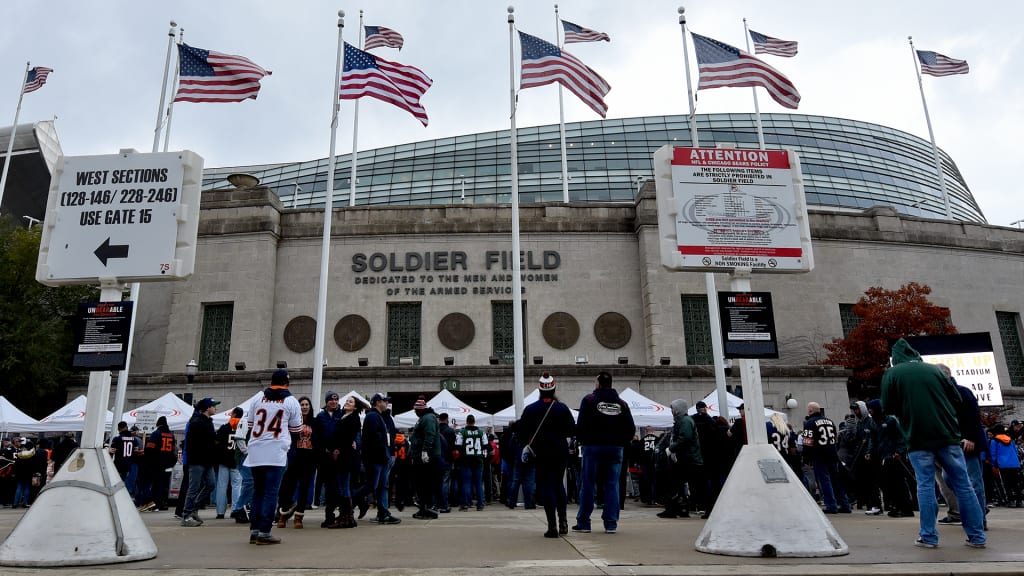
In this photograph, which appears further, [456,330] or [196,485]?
[456,330]

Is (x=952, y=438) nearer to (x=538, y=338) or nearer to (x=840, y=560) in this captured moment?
(x=840, y=560)

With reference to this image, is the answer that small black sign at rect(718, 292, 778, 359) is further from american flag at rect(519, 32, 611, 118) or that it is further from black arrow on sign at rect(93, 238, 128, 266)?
american flag at rect(519, 32, 611, 118)

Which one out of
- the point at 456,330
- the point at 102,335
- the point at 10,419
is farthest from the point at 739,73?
the point at 10,419

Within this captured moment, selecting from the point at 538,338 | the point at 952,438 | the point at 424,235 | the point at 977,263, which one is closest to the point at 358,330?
the point at 424,235

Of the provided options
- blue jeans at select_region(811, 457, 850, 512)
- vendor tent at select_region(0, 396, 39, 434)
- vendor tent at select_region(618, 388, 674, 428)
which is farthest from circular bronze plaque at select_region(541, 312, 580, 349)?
vendor tent at select_region(0, 396, 39, 434)

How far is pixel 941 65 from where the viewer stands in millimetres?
27141

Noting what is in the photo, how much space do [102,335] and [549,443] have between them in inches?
204

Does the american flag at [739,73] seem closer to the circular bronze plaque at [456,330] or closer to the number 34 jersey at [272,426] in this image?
the circular bronze plaque at [456,330]

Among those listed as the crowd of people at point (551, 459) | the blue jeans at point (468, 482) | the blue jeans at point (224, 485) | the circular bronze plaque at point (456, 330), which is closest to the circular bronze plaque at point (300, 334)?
the circular bronze plaque at point (456, 330)

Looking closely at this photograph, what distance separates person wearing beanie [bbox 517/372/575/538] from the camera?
8320 mm

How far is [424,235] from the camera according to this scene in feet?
90.7

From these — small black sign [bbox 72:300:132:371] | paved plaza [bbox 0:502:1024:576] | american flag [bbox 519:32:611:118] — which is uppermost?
american flag [bbox 519:32:611:118]

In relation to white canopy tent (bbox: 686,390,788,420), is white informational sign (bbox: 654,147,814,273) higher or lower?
higher

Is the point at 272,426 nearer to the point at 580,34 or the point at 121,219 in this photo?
the point at 121,219
